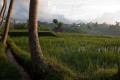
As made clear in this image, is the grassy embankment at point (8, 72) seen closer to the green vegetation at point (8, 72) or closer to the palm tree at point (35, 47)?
the green vegetation at point (8, 72)

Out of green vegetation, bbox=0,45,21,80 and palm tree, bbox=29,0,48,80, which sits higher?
palm tree, bbox=29,0,48,80

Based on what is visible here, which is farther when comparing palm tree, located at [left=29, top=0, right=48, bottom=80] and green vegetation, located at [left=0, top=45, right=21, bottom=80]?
green vegetation, located at [left=0, top=45, right=21, bottom=80]

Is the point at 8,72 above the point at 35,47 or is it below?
below

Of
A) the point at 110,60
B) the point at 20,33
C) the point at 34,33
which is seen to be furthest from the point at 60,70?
the point at 20,33

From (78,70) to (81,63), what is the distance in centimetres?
152

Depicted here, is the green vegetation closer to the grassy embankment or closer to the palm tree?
the grassy embankment

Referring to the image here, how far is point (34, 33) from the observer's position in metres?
12.1

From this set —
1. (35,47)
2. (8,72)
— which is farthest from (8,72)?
(35,47)

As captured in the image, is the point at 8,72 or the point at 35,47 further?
the point at 8,72

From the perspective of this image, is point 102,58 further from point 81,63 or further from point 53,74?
point 53,74

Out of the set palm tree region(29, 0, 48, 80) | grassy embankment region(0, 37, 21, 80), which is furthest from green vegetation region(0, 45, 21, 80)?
palm tree region(29, 0, 48, 80)

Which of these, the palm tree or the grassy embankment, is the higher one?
the palm tree

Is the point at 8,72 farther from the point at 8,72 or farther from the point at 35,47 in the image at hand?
the point at 35,47

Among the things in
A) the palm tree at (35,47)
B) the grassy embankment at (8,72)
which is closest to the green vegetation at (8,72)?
the grassy embankment at (8,72)
